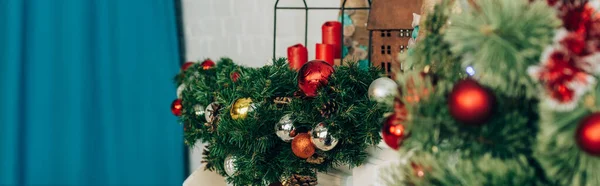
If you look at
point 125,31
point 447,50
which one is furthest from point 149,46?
point 447,50

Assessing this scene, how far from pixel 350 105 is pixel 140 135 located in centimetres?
145

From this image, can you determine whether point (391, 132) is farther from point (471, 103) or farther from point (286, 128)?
point (286, 128)

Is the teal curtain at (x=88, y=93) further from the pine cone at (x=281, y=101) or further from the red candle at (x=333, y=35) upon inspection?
the pine cone at (x=281, y=101)

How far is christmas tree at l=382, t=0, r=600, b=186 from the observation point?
40 centimetres

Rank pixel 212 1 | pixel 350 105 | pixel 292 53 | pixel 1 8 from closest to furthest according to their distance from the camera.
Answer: pixel 350 105
pixel 292 53
pixel 1 8
pixel 212 1

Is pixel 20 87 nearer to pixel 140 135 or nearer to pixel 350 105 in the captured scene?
pixel 140 135

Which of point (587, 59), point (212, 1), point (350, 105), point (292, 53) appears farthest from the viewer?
point (212, 1)

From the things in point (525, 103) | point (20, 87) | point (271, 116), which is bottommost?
point (20, 87)

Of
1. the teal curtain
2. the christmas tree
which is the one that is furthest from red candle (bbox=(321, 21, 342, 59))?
the teal curtain

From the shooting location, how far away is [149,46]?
7.41 feet

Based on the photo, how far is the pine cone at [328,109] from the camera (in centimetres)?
94

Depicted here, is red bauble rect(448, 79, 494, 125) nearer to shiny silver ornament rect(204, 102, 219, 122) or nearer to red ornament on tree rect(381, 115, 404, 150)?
red ornament on tree rect(381, 115, 404, 150)

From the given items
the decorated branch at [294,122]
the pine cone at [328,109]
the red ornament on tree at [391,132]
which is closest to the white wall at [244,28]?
the decorated branch at [294,122]

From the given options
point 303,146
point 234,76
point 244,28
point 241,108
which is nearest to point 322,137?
point 303,146
